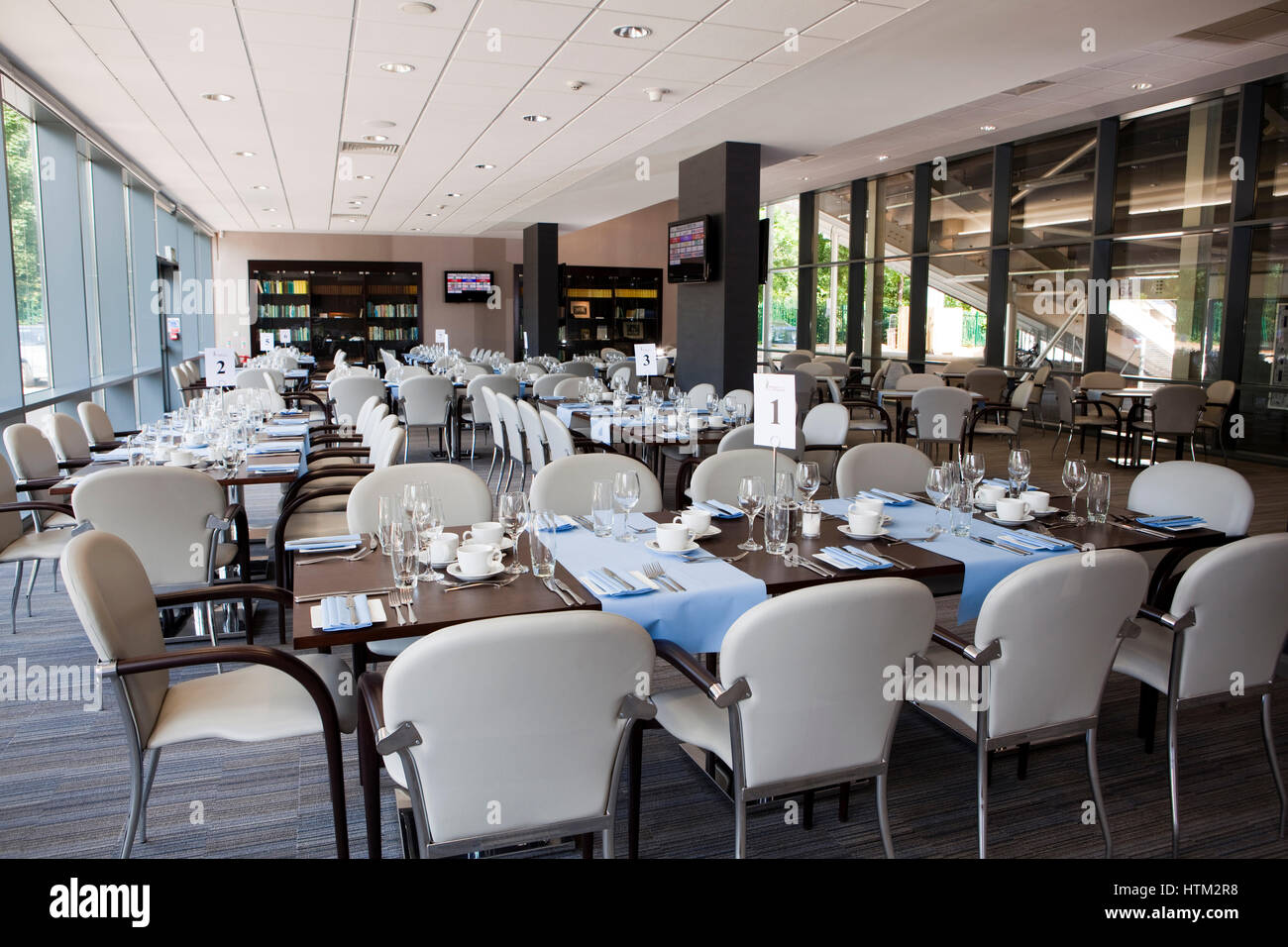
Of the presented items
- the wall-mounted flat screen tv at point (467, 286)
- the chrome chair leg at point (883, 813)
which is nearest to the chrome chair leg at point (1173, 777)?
the chrome chair leg at point (883, 813)

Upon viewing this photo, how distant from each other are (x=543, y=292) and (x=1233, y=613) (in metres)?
14.6

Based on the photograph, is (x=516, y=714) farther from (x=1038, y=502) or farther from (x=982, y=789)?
(x=1038, y=502)

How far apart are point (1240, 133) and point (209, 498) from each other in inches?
420

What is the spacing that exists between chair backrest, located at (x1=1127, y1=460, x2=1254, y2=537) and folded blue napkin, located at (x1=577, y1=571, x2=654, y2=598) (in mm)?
2308

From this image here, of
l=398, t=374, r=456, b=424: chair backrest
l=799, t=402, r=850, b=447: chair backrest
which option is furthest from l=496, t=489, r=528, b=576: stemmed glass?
l=398, t=374, r=456, b=424: chair backrest

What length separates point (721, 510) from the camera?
3463 mm

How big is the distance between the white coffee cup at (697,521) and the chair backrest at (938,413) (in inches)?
224

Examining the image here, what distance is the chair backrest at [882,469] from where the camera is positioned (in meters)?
4.14


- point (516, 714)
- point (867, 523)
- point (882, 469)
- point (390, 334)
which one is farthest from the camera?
point (390, 334)

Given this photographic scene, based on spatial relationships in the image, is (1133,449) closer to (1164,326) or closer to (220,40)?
(1164,326)

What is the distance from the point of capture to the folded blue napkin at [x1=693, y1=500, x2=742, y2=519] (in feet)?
11.2

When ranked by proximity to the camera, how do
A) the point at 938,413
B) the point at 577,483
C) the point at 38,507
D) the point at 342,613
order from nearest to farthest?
the point at 342,613
the point at 577,483
the point at 38,507
the point at 938,413

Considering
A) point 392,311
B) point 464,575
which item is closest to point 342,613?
point 464,575
